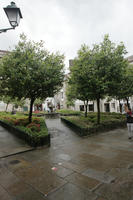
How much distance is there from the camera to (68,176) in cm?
376

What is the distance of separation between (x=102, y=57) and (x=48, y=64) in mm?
4847

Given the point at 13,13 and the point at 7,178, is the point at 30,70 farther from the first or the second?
the point at 7,178

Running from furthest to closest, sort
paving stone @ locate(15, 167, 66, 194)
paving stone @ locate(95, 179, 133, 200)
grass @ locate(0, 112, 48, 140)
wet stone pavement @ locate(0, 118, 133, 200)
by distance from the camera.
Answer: grass @ locate(0, 112, 48, 140)
paving stone @ locate(15, 167, 66, 194)
wet stone pavement @ locate(0, 118, 133, 200)
paving stone @ locate(95, 179, 133, 200)

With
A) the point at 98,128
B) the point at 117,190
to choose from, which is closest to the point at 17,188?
the point at 117,190

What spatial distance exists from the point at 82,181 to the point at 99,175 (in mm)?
661

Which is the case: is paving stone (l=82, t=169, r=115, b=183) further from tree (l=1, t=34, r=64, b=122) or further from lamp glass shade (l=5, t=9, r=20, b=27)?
tree (l=1, t=34, r=64, b=122)

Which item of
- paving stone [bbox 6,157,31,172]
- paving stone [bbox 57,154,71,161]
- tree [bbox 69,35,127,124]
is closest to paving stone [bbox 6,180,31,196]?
paving stone [bbox 6,157,31,172]

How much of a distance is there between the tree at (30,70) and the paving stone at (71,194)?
748 centimetres

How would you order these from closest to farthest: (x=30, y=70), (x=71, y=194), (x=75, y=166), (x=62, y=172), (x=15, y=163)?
(x=71, y=194) < (x=62, y=172) < (x=75, y=166) < (x=15, y=163) < (x=30, y=70)

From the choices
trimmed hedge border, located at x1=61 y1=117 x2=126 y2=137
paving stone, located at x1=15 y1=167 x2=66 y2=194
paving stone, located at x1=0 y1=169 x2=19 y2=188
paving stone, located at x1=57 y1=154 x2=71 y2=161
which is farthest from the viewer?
trimmed hedge border, located at x1=61 y1=117 x2=126 y2=137

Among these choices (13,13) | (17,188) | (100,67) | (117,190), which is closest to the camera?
(117,190)

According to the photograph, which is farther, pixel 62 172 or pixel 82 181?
pixel 62 172

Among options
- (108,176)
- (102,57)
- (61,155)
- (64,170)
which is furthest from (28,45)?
(108,176)

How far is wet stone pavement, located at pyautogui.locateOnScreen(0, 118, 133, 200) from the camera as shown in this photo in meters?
2.96
